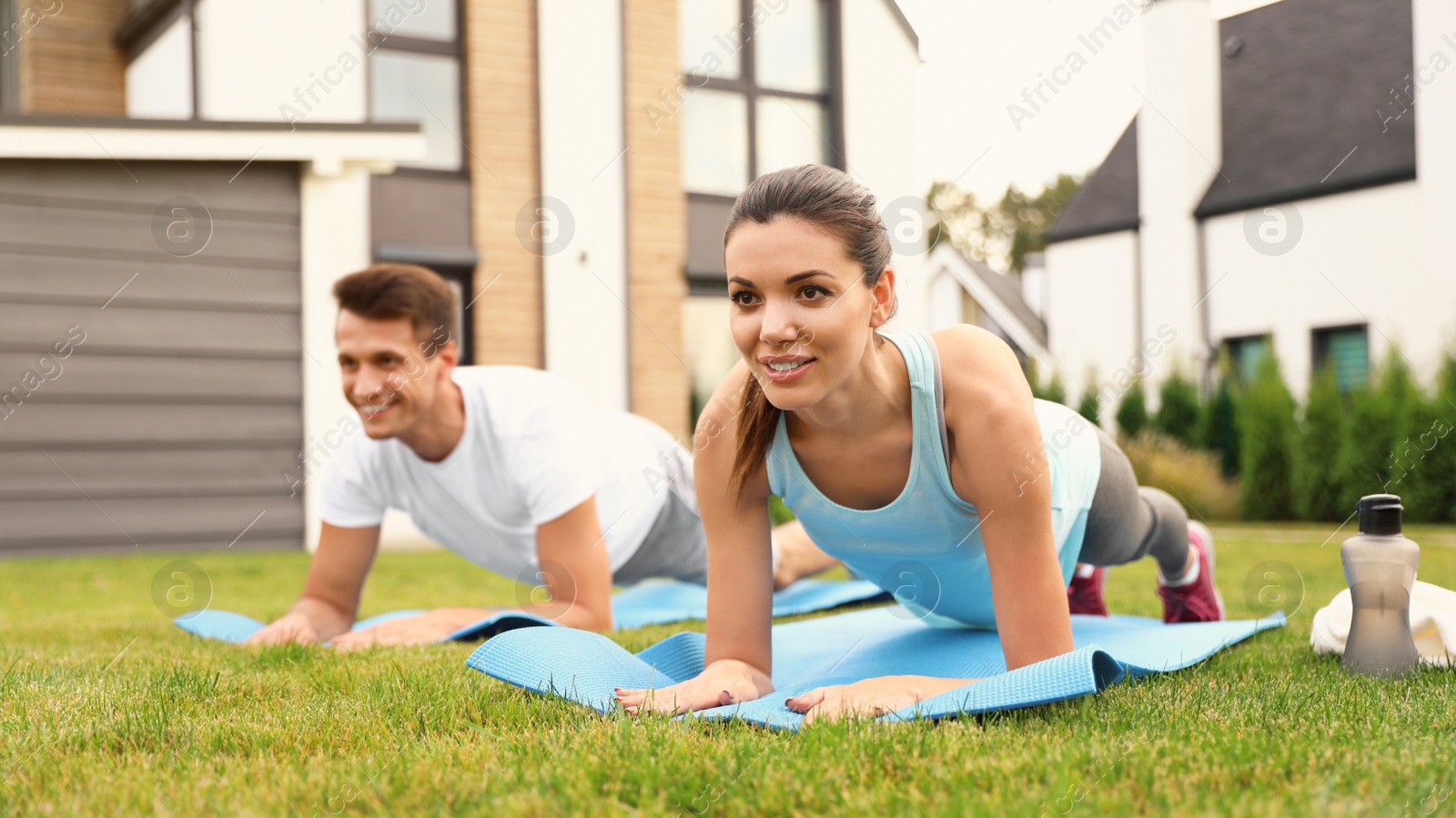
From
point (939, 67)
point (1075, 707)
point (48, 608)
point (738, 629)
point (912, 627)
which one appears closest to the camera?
point (1075, 707)

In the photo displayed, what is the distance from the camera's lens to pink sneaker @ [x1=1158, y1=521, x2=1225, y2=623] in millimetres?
3998

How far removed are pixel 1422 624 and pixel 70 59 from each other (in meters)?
12.9

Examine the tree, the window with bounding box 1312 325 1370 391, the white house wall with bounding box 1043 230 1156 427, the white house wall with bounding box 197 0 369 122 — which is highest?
the tree

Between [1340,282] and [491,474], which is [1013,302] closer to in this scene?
[1340,282]

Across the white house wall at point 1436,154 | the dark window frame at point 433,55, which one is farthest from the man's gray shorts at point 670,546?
the white house wall at point 1436,154

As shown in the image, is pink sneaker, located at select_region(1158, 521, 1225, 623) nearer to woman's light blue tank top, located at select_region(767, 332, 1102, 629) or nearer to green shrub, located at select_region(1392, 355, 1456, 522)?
woman's light blue tank top, located at select_region(767, 332, 1102, 629)

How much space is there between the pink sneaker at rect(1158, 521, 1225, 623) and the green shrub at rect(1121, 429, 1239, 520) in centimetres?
886

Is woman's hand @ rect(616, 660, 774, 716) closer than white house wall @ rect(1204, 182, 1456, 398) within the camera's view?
Yes

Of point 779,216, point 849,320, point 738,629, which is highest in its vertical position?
point 779,216

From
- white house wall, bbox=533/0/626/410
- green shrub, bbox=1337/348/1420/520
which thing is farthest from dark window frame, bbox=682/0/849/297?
green shrub, bbox=1337/348/1420/520

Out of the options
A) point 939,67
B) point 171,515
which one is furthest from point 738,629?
point 171,515

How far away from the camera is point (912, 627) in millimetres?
3697

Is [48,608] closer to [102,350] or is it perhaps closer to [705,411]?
[102,350]

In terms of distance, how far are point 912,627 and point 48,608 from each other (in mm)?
4196
